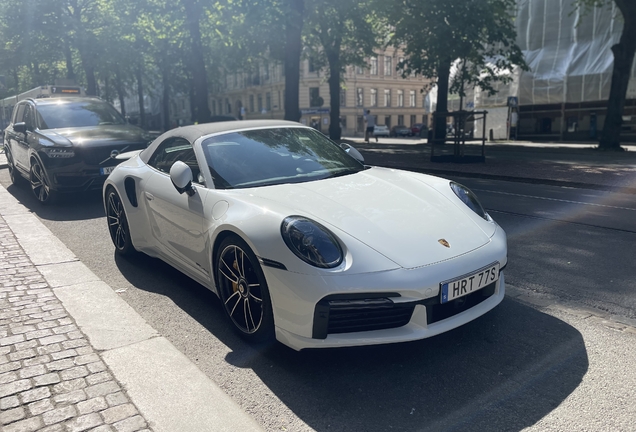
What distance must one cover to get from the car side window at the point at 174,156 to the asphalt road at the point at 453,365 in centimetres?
102

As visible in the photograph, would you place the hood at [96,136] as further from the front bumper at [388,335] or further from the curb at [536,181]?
the curb at [536,181]

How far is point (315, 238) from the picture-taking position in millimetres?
3098

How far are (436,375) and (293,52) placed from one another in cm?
1643

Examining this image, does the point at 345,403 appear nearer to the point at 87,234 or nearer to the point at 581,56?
the point at 87,234

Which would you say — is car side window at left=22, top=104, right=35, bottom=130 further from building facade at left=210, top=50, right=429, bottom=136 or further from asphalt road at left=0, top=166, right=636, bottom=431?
building facade at left=210, top=50, right=429, bottom=136

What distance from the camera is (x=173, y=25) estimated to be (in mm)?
23391

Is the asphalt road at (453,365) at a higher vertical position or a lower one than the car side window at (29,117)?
lower

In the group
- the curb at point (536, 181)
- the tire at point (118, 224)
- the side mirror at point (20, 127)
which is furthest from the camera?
the curb at point (536, 181)

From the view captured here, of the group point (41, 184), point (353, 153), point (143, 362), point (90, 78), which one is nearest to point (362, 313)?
point (143, 362)

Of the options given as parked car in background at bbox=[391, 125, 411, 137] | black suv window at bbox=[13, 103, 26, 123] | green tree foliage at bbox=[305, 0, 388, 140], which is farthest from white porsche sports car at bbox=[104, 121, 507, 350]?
parked car in background at bbox=[391, 125, 411, 137]

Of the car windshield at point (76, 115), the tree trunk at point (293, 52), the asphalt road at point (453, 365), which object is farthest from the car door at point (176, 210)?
the tree trunk at point (293, 52)

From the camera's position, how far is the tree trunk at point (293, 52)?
17.1m

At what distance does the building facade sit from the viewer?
203ft

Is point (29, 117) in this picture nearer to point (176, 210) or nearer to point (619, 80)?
point (176, 210)
